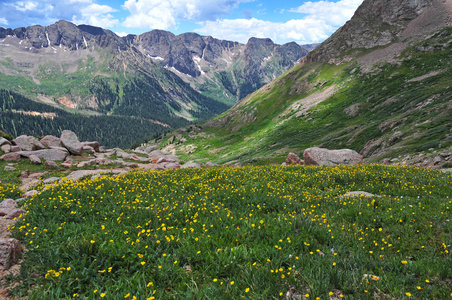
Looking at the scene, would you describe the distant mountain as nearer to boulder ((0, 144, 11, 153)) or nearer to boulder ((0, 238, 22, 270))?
boulder ((0, 238, 22, 270))

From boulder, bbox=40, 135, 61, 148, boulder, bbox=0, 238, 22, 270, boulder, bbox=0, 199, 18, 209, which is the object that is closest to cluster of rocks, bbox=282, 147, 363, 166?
boulder, bbox=0, 199, 18, 209

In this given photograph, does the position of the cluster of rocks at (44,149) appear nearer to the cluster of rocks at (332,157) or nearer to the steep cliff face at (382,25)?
the cluster of rocks at (332,157)

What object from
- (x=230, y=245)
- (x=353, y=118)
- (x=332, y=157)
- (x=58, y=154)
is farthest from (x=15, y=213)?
(x=353, y=118)

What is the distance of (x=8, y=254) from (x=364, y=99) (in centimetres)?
10091

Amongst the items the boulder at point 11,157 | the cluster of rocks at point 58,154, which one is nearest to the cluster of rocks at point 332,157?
the cluster of rocks at point 58,154

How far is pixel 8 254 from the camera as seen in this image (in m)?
5.81

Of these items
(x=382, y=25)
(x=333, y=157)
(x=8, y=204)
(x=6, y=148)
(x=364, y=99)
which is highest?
(x=382, y=25)

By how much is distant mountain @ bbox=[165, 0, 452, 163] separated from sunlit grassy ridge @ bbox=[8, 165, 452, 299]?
90.5ft

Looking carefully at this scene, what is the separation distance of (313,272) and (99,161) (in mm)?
31484

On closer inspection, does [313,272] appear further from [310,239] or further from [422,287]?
[422,287]

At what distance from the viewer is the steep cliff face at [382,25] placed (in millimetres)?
105319

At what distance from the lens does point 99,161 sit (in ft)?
97.3

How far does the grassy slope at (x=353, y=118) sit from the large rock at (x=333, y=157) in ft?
13.2

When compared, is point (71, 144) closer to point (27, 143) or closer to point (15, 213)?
point (27, 143)
